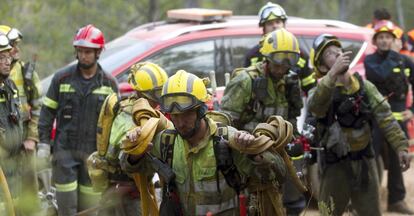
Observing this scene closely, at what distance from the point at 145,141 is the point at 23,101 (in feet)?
13.6

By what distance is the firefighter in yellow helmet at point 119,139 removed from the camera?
7248 millimetres

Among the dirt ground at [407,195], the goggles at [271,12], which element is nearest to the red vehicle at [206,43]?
the goggles at [271,12]

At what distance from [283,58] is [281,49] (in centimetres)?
8

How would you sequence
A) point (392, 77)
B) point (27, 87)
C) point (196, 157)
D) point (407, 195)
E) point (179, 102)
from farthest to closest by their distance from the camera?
1. point (407, 195)
2. point (392, 77)
3. point (27, 87)
4. point (196, 157)
5. point (179, 102)

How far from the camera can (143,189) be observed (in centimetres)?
645

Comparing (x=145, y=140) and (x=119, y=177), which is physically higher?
(x=145, y=140)

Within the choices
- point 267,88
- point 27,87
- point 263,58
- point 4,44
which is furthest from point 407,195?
point 4,44

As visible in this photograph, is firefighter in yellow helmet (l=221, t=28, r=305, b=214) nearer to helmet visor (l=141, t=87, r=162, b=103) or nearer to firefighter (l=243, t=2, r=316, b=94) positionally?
firefighter (l=243, t=2, r=316, b=94)

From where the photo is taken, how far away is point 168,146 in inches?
233

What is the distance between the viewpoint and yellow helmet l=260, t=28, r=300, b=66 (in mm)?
8078

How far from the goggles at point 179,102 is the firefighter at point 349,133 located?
2.43 m

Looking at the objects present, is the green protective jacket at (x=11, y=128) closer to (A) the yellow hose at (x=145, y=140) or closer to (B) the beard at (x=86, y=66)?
(B) the beard at (x=86, y=66)

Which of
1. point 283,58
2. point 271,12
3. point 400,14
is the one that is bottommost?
point 400,14

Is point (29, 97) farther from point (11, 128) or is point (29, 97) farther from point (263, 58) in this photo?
point (263, 58)
